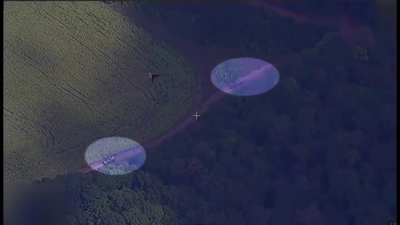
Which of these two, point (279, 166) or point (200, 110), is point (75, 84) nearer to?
point (200, 110)

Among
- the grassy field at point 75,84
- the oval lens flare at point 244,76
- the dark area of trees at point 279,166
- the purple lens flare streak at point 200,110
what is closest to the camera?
the dark area of trees at point 279,166

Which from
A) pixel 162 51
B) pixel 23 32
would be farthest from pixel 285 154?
pixel 23 32

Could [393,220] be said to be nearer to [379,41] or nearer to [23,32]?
[379,41]

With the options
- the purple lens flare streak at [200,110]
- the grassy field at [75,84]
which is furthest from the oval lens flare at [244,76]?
the grassy field at [75,84]

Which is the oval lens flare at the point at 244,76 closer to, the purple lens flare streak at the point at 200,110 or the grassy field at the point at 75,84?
the purple lens flare streak at the point at 200,110

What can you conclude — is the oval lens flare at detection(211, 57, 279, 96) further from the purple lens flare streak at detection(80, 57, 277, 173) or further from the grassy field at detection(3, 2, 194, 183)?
the grassy field at detection(3, 2, 194, 183)

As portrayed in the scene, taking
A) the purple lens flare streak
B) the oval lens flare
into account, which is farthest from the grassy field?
the oval lens flare
